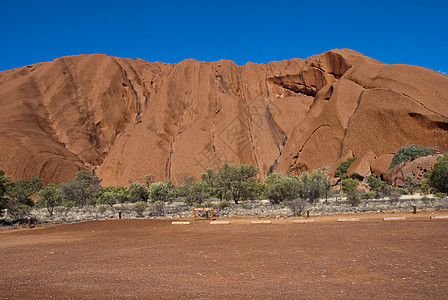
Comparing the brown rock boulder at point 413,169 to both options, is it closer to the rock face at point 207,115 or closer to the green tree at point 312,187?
the rock face at point 207,115

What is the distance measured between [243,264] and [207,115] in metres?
58.5

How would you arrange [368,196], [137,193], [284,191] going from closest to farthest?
Result: [284,191], [368,196], [137,193]

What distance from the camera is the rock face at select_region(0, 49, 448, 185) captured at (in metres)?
46.2

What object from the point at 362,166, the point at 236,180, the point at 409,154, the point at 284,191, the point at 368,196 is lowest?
the point at 368,196

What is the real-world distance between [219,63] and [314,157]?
41214 mm

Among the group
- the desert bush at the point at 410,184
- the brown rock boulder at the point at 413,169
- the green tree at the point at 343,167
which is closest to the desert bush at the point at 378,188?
the desert bush at the point at 410,184

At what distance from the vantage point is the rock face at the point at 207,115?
46.2m

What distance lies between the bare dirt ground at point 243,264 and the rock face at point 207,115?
103ft

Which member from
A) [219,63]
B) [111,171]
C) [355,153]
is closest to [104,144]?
[111,171]

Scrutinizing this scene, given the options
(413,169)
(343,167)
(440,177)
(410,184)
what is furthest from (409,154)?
(440,177)

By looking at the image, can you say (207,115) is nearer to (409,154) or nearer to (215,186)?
(215,186)

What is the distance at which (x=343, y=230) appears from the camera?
13.1 meters

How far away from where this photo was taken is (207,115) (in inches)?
2594

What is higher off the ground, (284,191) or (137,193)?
(137,193)
